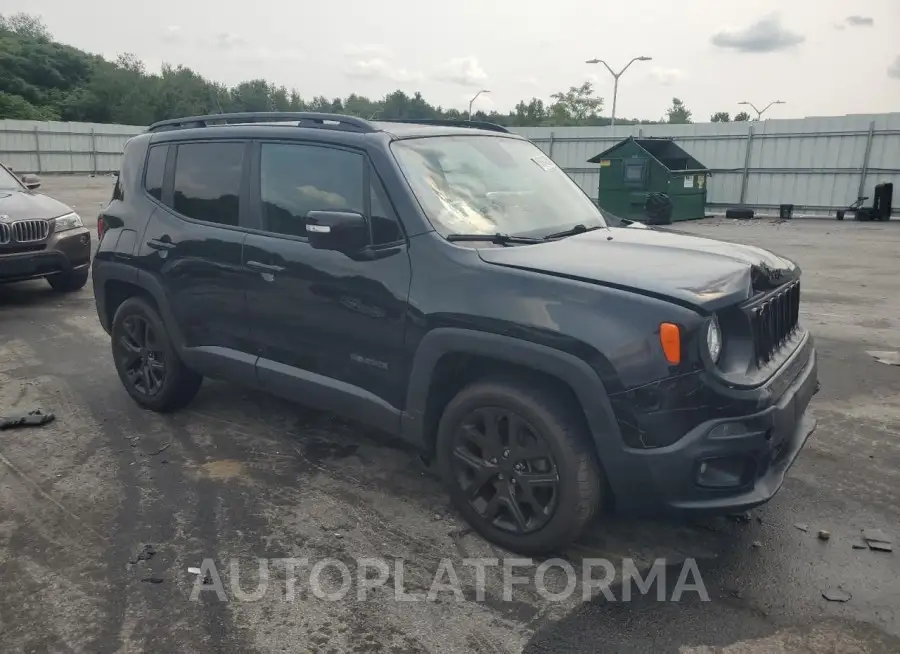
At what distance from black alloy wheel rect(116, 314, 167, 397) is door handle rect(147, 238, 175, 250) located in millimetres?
513

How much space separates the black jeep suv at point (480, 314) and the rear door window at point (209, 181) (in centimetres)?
2

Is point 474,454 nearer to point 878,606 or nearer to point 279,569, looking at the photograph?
point 279,569

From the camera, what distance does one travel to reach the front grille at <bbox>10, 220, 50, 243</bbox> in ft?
25.7

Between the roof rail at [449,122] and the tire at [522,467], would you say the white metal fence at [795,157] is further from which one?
the tire at [522,467]

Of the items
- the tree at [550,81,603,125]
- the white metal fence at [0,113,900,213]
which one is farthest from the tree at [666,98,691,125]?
the white metal fence at [0,113,900,213]

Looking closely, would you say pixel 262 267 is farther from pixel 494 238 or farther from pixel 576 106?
pixel 576 106

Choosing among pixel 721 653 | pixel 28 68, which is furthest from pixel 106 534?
pixel 28 68

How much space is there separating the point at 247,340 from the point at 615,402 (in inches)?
89.4

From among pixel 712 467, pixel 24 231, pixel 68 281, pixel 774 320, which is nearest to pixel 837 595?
pixel 712 467

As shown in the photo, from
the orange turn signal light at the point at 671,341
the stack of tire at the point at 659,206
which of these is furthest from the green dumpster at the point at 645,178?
the orange turn signal light at the point at 671,341

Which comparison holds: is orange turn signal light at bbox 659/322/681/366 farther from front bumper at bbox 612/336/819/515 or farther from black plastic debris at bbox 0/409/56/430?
black plastic debris at bbox 0/409/56/430

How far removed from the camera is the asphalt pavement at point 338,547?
2.69m

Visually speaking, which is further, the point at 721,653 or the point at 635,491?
the point at 635,491

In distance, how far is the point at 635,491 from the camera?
9.36ft
